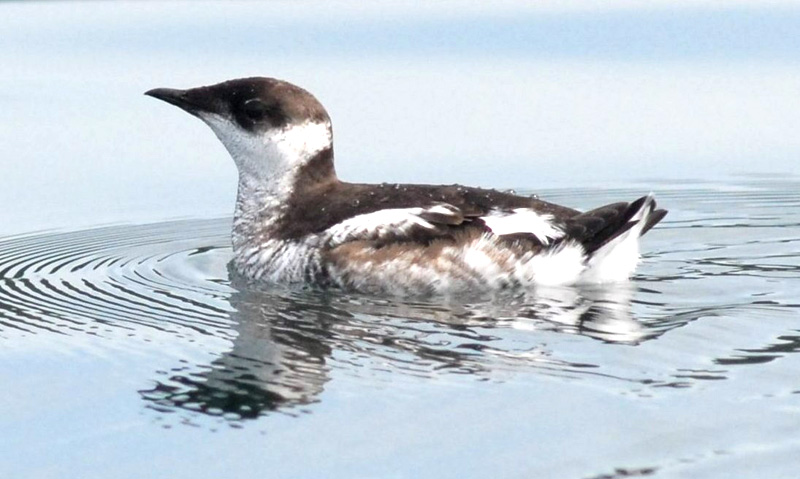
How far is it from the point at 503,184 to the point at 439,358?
4.82 m

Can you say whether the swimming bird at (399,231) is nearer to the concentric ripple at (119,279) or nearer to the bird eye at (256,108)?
the bird eye at (256,108)

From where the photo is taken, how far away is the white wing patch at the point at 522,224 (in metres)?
8.69

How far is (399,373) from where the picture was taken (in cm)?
683

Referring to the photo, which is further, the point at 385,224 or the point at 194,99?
the point at 194,99

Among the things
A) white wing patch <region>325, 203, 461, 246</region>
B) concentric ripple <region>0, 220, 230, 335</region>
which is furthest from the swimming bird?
concentric ripple <region>0, 220, 230, 335</region>

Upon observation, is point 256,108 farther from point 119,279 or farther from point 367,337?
point 367,337

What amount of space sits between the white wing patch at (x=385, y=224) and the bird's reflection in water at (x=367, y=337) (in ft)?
1.05

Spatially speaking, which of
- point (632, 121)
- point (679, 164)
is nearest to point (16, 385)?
point (679, 164)

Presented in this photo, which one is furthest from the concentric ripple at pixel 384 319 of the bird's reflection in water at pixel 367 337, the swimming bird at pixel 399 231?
the swimming bird at pixel 399 231

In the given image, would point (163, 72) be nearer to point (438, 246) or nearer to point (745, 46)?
point (745, 46)

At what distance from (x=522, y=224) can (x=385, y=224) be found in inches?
27.5

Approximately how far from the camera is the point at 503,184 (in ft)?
38.6

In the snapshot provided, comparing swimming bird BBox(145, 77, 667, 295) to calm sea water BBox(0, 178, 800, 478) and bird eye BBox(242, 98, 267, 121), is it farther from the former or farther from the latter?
calm sea water BBox(0, 178, 800, 478)

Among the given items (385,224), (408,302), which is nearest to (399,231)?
(385,224)
